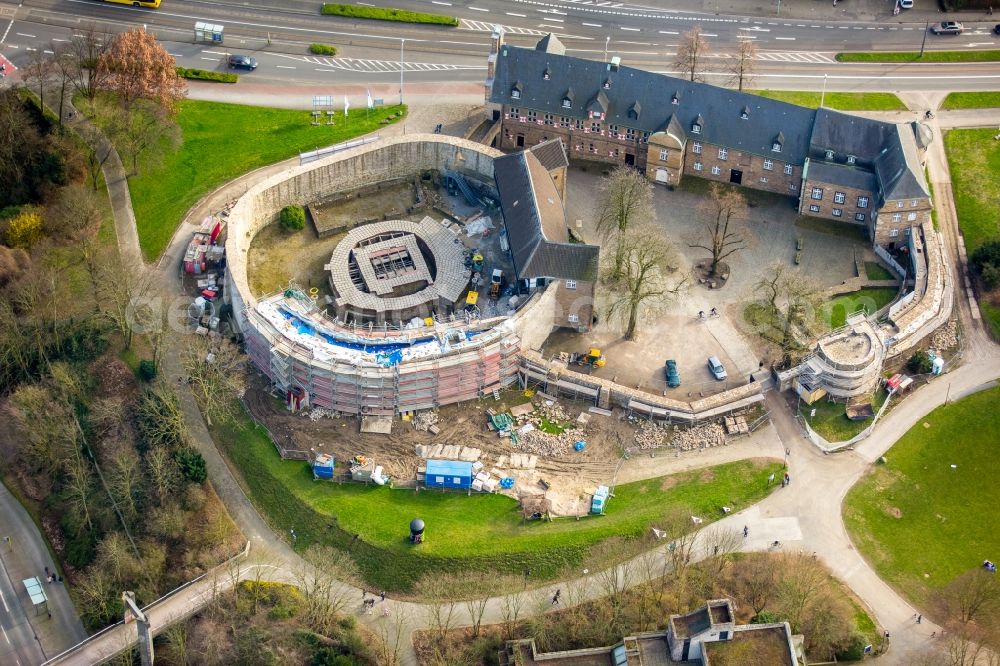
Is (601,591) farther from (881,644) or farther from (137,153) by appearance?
(137,153)

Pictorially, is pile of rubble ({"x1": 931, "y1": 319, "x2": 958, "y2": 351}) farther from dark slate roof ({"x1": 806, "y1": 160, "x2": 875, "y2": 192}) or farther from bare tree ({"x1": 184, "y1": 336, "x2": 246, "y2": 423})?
bare tree ({"x1": 184, "y1": 336, "x2": 246, "y2": 423})

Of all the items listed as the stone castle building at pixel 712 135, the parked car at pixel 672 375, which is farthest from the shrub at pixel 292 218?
the parked car at pixel 672 375

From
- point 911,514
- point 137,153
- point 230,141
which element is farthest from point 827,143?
point 137,153

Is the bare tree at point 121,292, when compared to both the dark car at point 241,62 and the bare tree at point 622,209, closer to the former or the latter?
the dark car at point 241,62

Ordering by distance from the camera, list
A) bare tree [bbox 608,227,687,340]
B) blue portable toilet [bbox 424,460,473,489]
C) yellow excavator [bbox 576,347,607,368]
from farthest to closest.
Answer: bare tree [bbox 608,227,687,340] → yellow excavator [bbox 576,347,607,368] → blue portable toilet [bbox 424,460,473,489]

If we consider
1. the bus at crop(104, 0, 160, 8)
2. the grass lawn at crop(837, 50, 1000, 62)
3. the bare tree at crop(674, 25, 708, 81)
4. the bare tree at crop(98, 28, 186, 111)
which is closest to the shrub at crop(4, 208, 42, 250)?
the bare tree at crop(98, 28, 186, 111)

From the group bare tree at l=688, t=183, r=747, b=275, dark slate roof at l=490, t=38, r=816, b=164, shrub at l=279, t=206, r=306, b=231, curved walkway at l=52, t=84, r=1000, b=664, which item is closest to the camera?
curved walkway at l=52, t=84, r=1000, b=664

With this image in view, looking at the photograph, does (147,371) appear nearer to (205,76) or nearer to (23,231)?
(23,231)
